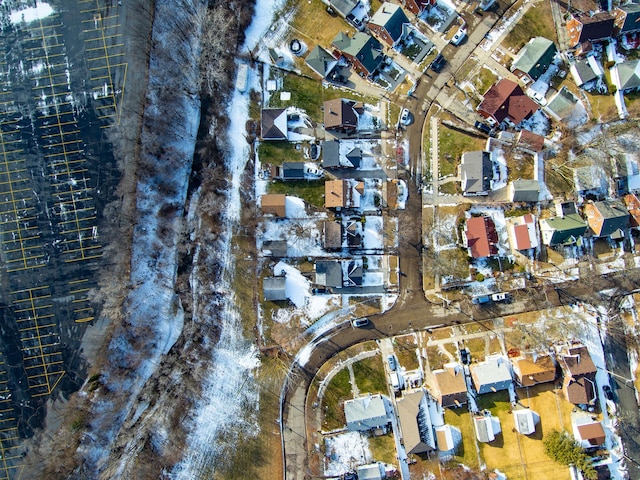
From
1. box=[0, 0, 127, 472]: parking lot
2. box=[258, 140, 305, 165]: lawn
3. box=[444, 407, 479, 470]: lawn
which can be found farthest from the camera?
box=[258, 140, 305, 165]: lawn

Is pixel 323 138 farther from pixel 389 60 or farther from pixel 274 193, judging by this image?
pixel 389 60

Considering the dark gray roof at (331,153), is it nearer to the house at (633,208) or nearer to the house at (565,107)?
the house at (565,107)

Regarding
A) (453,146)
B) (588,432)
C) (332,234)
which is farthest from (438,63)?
(588,432)

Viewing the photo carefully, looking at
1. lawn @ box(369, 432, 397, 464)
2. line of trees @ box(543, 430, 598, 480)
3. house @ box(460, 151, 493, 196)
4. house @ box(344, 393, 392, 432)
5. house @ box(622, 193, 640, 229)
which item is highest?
house @ box(460, 151, 493, 196)

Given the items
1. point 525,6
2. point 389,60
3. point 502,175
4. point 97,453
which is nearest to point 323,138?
point 389,60

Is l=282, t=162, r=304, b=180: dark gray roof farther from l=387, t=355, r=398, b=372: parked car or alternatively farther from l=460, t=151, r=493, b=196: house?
l=387, t=355, r=398, b=372: parked car

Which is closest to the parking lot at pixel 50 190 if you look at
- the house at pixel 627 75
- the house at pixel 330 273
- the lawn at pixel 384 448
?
the house at pixel 330 273

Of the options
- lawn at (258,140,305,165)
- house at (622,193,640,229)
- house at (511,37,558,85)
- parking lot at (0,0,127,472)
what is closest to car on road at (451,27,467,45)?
house at (511,37,558,85)
